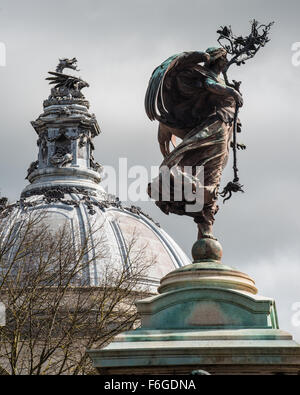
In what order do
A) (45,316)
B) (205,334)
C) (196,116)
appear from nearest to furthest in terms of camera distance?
1. (205,334)
2. (196,116)
3. (45,316)

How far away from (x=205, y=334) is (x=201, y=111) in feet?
10.2

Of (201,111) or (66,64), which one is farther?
(66,64)

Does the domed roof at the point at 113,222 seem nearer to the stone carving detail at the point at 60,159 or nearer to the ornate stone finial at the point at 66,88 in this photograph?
the stone carving detail at the point at 60,159

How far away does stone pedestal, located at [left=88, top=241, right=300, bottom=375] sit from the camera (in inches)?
333

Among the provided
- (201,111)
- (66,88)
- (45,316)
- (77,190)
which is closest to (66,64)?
(66,88)

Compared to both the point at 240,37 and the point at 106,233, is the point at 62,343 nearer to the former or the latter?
the point at 240,37

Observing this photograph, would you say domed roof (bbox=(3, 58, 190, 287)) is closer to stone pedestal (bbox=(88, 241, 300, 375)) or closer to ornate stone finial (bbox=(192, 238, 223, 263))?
ornate stone finial (bbox=(192, 238, 223, 263))

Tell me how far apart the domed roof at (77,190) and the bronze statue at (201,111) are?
49.5 meters

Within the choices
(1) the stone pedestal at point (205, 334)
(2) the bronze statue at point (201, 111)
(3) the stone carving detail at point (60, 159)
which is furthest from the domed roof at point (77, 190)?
(1) the stone pedestal at point (205, 334)

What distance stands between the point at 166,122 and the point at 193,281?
2.31m

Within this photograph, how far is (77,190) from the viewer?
72.6 meters

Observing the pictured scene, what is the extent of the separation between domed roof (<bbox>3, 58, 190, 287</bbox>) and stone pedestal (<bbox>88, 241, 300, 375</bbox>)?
167 feet

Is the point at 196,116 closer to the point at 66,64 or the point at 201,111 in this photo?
the point at 201,111
